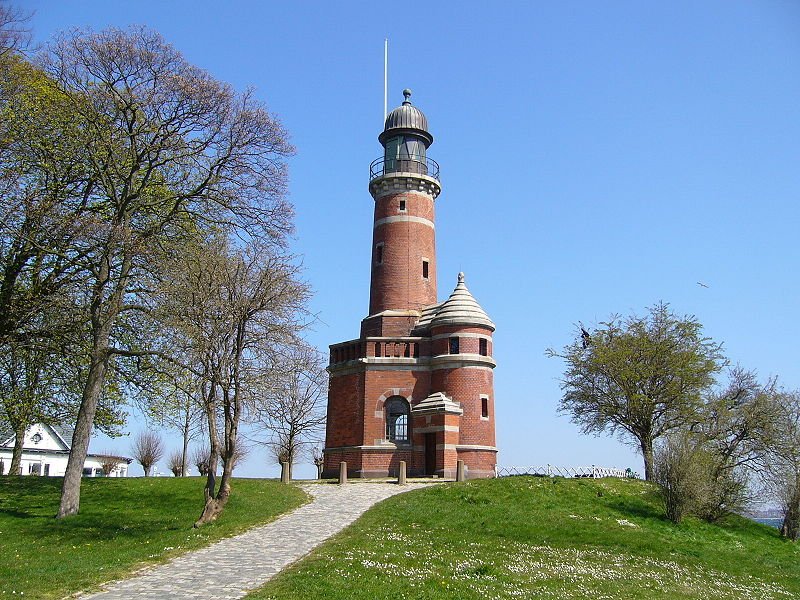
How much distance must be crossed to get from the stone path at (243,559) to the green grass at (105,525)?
0.60m

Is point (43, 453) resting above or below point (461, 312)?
below

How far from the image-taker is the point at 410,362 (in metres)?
37.9

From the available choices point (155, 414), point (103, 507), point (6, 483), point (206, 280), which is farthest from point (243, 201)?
point (6, 483)

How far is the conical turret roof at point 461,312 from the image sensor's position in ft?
121

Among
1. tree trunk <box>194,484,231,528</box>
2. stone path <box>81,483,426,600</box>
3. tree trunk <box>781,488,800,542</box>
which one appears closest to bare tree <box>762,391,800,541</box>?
tree trunk <box>781,488,800,542</box>

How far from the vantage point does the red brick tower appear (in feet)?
119

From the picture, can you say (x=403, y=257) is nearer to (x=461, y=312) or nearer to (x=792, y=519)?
(x=461, y=312)

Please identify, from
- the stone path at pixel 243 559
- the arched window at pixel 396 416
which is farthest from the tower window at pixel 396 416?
the stone path at pixel 243 559

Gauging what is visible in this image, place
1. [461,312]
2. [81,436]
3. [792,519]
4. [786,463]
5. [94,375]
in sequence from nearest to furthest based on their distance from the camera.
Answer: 1. [81,436]
2. [94,375]
3. [792,519]
4. [786,463]
5. [461,312]

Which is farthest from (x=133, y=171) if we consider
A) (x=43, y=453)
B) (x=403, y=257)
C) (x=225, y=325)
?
(x=43, y=453)

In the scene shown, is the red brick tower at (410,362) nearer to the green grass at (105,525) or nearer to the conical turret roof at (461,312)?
the conical turret roof at (461,312)

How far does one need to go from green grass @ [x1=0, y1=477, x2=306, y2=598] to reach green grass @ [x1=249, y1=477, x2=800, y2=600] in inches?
139

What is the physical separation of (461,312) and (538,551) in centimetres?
1994

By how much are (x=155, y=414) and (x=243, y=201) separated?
7739mm
